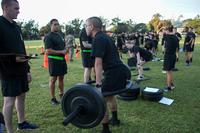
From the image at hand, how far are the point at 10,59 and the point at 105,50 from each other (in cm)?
141

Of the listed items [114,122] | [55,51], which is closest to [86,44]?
[55,51]

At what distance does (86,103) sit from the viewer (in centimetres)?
344

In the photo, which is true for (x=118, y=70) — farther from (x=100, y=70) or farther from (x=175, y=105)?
(x=175, y=105)

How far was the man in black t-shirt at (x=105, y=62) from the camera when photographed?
13.4 feet

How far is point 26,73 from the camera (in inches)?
175

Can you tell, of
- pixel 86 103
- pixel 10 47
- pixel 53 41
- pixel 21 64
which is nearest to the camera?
pixel 86 103

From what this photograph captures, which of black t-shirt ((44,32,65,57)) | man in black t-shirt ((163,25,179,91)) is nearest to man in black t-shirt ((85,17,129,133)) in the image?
black t-shirt ((44,32,65,57))

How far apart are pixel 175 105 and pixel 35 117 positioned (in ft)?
10.5

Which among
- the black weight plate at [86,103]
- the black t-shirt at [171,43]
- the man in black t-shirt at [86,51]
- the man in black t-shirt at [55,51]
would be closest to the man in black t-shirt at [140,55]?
the black t-shirt at [171,43]

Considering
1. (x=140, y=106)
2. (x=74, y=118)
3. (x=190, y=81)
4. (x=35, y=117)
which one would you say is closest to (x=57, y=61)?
(x=35, y=117)

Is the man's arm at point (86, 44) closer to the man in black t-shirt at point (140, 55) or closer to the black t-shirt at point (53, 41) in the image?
the black t-shirt at point (53, 41)

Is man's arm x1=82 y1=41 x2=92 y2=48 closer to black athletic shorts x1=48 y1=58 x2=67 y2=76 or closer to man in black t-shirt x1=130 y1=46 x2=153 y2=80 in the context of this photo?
black athletic shorts x1=48 y1=58 x2=67 y2=76

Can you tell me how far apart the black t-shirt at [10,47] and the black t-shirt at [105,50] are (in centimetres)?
117

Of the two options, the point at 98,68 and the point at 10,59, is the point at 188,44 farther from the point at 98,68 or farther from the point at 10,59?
the point at 10,59
